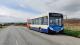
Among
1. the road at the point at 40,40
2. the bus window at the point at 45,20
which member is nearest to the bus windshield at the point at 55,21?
the bus window at the point at 45,20

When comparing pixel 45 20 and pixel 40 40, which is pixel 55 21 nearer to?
pixel 45 20

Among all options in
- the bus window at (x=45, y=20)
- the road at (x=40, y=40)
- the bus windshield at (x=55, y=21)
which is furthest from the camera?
the bus window at (x=45, y=20)

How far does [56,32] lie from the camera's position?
28.4m

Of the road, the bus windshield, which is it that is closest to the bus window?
the bus windshield

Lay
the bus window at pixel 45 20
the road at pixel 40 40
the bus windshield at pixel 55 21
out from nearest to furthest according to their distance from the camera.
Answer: the road at pixel 40 40 < the bus windshield at pixel 55 21 < the bus window at pixel 45 20

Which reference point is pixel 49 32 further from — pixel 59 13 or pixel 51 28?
pixel 59 13

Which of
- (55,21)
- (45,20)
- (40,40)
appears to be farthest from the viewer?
(45,20)

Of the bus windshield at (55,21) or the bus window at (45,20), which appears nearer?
the bus windshield at (55,21)

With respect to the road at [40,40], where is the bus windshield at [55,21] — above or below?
above

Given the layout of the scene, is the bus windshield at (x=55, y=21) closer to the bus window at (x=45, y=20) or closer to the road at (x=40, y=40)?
the bus window at (x=45, y=20)

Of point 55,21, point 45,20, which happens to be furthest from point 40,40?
point 45,20

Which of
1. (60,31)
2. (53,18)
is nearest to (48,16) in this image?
(53,18)

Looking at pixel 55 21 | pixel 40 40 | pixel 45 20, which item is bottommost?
pixel 40 40

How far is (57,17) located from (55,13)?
0.64 metres
